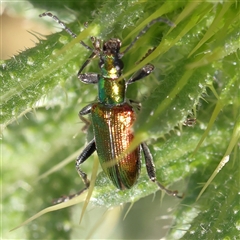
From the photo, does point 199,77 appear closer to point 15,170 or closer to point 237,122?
point 237,122

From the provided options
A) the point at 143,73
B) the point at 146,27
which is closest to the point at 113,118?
the point at 143,73

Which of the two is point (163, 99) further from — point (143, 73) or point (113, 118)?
point (113, 118)

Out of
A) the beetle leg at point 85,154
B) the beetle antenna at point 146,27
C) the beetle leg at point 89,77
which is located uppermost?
the beetle antenna at point 146,27

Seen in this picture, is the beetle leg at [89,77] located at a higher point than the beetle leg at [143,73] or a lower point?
higher

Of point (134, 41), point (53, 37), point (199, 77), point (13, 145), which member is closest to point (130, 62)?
point (134, 41)

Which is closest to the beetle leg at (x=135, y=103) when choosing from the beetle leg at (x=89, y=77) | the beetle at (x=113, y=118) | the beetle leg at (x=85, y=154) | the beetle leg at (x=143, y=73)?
the beetle at (x=113, y=118)

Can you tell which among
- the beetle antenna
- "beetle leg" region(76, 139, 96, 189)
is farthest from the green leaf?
"beetle leg" region(76, 139, 96, 189)

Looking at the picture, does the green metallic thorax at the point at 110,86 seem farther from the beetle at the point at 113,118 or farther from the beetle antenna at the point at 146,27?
the beetle antenna at the point at 146,27

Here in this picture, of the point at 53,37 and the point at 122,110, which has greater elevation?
the point at 53,37
